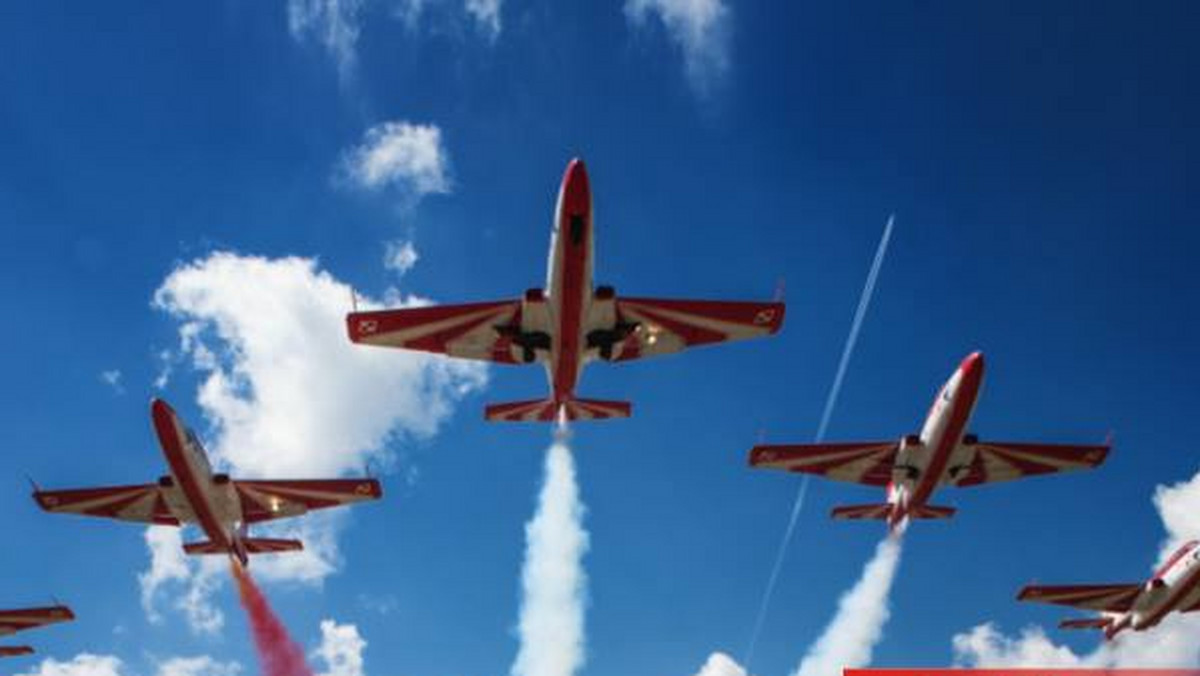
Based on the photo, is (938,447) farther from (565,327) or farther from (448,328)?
(448,328)

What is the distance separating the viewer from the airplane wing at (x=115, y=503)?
60.3 meters

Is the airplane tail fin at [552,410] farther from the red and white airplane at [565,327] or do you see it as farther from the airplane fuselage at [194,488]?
the airplane fuselage at [194,488]

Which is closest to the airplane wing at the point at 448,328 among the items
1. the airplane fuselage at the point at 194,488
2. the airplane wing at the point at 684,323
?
the airplane wing at the point at 684,323

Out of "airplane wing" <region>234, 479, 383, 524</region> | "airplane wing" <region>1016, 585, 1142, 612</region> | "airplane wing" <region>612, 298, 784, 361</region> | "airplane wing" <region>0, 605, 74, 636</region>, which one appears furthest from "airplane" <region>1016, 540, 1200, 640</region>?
"airplane wing" <region>0, 605, 74, 636</region>

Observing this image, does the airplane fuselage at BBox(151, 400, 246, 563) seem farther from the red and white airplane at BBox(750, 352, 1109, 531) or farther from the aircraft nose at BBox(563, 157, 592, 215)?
the red and white airplane at BBox(750, 352, 1109, 531)

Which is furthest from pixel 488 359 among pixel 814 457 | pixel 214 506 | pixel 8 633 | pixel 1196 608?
pixel 1196 608

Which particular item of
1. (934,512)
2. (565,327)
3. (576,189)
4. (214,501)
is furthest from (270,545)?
(934,512)

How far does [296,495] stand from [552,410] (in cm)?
1880

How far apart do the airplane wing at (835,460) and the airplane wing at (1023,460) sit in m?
4.81

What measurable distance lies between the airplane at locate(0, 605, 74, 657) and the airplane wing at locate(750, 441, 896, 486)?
168ft

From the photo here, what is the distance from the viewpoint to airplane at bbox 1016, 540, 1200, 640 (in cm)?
6630

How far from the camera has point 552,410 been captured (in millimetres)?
56938

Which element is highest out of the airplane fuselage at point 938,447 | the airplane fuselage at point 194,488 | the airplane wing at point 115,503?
the airplane wing at point 115,503

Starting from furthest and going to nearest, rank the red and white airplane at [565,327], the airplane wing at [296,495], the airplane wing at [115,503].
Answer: the airplane wing at [296,495] → the airplane wing at [115,503] → the red and white airplane at [565,327]
